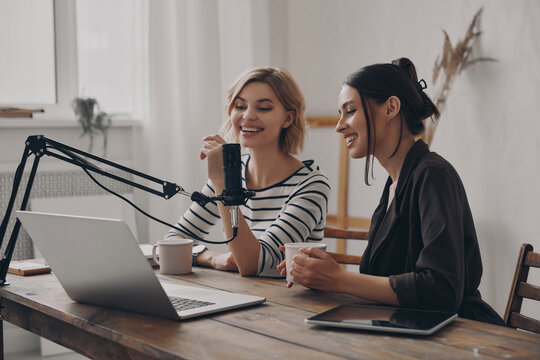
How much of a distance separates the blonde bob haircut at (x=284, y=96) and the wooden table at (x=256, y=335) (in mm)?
724

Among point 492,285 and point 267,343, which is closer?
point 267,343

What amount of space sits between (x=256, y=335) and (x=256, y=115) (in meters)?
1.01

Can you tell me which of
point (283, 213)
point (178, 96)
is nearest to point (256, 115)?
point (283, 213)

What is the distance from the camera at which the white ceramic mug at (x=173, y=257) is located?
5.33 ft

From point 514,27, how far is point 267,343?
75.6 inches

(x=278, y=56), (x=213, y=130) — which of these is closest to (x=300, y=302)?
(x=213, y=130)

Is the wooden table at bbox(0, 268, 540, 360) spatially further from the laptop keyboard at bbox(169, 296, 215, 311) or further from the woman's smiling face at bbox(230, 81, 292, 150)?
the woman's smiling face at bbox(230, 81, 292, 150)

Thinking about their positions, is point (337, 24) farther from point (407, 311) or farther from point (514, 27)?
point (407, 311)

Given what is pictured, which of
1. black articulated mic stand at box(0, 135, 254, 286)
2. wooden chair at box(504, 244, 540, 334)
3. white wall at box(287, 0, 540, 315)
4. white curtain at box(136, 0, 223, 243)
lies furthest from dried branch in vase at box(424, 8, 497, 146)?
black articulated mic stand at box(0, 135, 254, 286)

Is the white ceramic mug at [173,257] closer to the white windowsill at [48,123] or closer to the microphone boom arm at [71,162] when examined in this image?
the microphone boom arm at [71,162]

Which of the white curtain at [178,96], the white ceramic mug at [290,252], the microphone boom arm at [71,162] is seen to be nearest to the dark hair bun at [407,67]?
the white ceramic mug at [290,252]

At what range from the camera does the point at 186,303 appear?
125 centimetres

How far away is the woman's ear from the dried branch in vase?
1229mm

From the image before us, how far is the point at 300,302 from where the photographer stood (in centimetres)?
129
